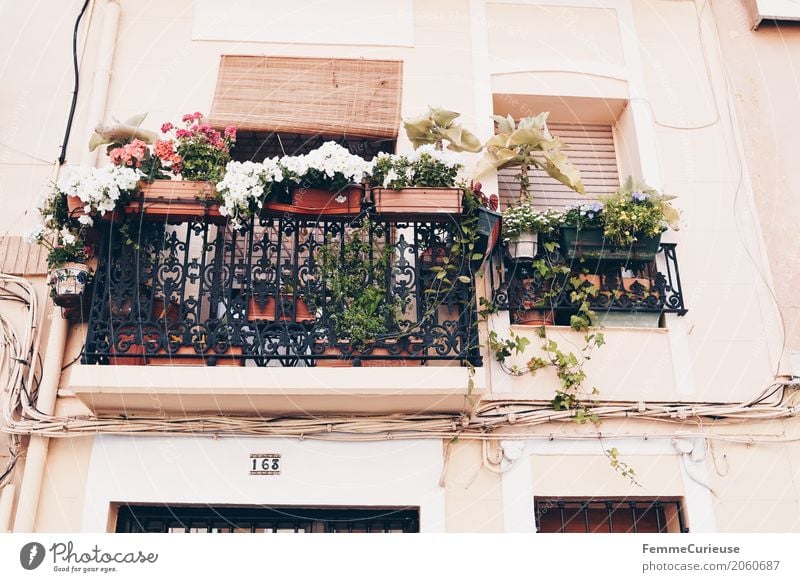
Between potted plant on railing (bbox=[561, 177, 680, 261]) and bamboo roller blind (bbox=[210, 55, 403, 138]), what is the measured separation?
1.78m

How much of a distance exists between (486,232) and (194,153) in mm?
2253

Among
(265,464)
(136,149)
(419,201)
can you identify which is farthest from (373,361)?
(136,149)

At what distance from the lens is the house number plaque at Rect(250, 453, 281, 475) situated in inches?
230

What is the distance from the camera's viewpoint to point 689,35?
24.6 ft

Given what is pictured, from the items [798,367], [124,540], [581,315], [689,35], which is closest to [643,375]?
[581,315]

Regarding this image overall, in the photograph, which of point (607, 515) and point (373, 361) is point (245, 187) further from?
point (607, 515)

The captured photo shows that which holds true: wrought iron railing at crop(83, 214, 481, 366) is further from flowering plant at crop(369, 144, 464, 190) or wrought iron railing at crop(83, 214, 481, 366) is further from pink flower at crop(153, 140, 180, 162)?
pink flower at crop(153, 140, 180, 162)

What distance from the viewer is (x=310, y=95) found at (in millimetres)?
7027

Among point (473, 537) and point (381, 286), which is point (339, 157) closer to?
point (381, 286)

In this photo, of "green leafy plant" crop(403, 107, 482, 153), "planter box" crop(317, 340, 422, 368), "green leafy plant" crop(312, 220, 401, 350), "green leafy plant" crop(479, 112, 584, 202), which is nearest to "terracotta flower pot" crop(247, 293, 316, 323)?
"green leafy plant" crop(312, 220, 401, 350)

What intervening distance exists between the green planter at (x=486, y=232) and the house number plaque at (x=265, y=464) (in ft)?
6.61

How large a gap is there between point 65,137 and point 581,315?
4383 mm

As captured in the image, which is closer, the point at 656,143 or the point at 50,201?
the point at 50,201

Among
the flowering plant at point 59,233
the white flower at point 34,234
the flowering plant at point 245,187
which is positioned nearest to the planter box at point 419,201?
the flowering plant at point 245,187
